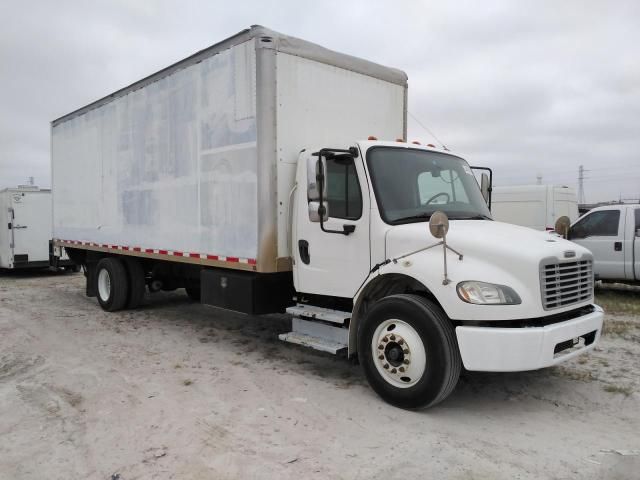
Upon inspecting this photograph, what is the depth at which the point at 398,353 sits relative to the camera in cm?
462

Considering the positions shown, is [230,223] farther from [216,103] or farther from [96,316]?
[96,316]

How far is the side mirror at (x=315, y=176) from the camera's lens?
16.8 feet

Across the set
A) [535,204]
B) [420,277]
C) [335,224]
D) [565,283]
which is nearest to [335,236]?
[335,224]

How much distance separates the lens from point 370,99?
22.4 feet

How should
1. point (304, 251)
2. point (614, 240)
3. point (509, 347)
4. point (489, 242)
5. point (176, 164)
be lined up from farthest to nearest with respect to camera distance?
point (614, 240) < point (176, 164) < point (304, 251) < point (489, 242) < point (509, 347)

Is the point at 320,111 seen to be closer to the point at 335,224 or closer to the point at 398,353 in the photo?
the point at 335,224

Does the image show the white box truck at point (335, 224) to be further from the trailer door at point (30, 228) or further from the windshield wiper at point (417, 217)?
the trailer door at point (30, 228)

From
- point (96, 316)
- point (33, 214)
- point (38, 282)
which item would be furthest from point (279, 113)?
point (33, 214)

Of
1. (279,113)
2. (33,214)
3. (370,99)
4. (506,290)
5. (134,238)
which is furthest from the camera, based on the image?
(33,214)

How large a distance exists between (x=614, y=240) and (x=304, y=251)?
784 centimetres

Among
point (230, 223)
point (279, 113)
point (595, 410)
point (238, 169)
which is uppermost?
point (279, 113)

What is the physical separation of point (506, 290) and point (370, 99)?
349 centimetres

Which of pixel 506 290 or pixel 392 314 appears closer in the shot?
pixel 506 290

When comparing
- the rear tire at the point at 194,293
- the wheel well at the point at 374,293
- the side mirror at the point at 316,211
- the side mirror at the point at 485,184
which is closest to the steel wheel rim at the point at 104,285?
the rear tire at the point at 194,293
